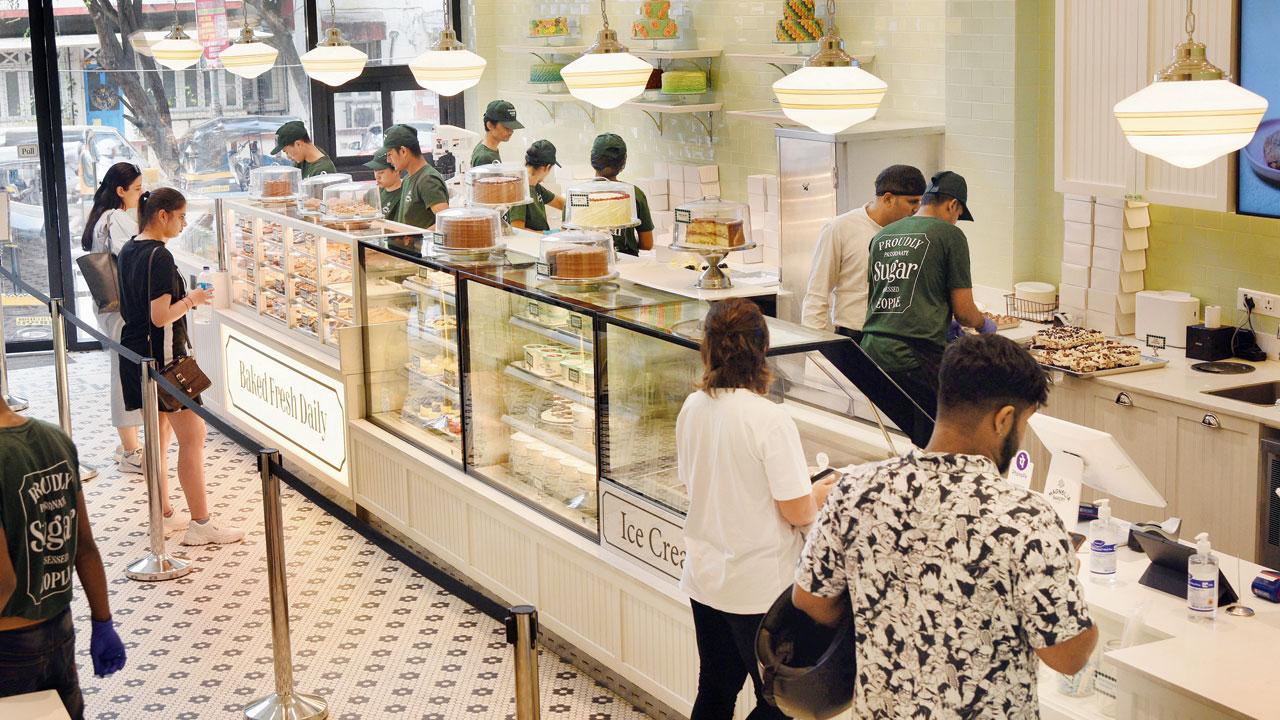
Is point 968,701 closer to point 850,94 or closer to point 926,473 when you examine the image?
point 926,473

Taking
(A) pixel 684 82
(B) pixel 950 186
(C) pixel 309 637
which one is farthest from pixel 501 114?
(C) pixel 309 637

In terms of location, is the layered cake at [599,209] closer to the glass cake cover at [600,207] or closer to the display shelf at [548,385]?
the glass cake cover at [600,207]

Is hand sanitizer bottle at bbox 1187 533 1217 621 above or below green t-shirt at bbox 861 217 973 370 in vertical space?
below

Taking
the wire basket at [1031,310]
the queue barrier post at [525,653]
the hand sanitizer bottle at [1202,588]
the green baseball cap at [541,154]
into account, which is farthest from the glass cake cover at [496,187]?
the hand sanitizer bottle at [1202,588]

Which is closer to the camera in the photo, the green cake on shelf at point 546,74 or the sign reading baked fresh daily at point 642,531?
the sign reading baked fresh daily at point 642,531

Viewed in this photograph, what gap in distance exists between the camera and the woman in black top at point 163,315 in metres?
6.69

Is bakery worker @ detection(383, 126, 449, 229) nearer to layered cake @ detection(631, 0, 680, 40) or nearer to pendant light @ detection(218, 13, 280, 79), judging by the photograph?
pendant light @ detection(218, 13, 280, 79)

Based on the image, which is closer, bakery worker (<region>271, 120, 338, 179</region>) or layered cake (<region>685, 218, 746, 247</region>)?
layered cake (<region>685, 218, 746, 247</region>)

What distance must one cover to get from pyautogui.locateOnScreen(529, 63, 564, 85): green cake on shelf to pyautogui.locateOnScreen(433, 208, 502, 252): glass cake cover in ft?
17.9

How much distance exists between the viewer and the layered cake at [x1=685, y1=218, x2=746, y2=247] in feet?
21.2

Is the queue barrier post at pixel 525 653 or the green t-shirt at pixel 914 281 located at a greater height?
the green t-shirt at pixel 914 281

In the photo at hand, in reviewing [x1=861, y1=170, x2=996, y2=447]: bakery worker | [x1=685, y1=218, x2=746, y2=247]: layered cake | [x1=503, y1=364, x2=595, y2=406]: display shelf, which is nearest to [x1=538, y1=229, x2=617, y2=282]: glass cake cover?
[x1=503, y1=364, x2=595, y2=406]: display shelf

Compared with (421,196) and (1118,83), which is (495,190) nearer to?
(421,196)

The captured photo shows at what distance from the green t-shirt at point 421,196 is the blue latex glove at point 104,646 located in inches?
168
